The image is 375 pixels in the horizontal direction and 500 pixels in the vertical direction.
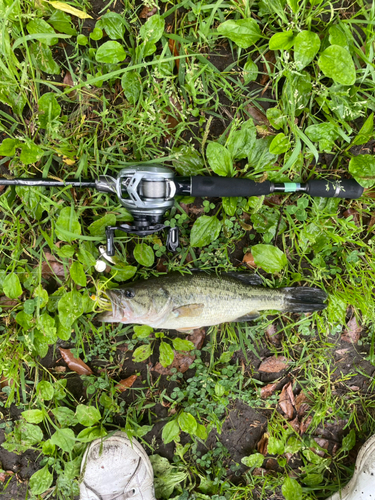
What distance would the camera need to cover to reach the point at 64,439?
239cm

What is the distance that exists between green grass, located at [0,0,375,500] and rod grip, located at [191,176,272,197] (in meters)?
0.15

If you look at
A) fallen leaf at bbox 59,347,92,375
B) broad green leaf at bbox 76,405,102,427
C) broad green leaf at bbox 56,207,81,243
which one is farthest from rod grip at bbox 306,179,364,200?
broad green leaf at bbox 76,405,102,427

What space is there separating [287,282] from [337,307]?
0.43m

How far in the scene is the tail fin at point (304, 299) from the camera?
7.80 feet

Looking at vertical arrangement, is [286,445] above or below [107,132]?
below

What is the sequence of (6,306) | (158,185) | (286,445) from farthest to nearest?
(286,445), (6,306), (158,185)

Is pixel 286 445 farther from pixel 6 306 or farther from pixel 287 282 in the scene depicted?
pixel 6 306

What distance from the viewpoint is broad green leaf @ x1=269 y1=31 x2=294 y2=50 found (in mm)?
2137

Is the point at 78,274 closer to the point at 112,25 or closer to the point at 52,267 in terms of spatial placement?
the point at 52,267

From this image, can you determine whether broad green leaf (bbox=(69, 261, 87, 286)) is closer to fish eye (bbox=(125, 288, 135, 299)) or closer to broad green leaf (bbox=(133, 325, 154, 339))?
fish eye (bbox=(125, 288, 135, 299))

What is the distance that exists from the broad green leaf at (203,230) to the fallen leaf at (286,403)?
4.78 ft

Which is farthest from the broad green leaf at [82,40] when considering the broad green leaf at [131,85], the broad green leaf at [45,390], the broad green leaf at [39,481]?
the broad green leaf at [39,481]

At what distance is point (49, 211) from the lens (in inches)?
89.8

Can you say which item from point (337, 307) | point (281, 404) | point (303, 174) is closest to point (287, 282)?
point (337, 307)
